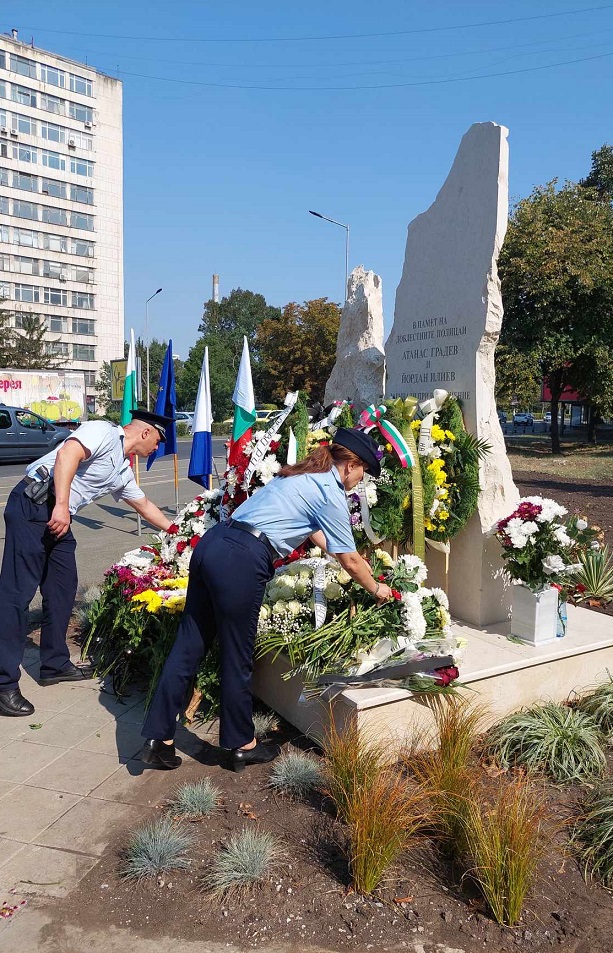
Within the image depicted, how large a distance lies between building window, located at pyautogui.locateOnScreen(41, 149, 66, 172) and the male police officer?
206 feet

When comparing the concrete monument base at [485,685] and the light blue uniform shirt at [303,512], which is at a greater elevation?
the light blue uniform shirt at [303,512]

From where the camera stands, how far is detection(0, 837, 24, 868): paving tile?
3.20m

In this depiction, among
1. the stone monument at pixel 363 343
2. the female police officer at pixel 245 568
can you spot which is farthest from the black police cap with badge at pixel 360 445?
the stone monument at pixel 363 343

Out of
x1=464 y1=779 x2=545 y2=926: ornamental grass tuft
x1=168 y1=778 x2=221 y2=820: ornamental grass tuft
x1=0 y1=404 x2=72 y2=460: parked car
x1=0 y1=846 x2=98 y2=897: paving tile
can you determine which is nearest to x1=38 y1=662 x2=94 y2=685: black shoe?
x1=168 y1=778 x2=221 y2=820: ornamental grass tuft

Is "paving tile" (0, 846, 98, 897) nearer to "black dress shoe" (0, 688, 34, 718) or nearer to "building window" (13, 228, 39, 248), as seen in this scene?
"black dress shoe" (0, 688, 34, 718)

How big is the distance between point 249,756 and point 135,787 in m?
0.59

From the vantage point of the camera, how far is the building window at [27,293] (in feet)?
195

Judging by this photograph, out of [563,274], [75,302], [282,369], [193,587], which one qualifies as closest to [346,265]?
[563,274]

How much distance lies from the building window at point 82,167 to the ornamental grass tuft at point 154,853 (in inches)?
2610

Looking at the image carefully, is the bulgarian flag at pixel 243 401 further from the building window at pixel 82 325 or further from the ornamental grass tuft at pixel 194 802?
the building window at pixel 82 325

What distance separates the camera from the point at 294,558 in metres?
5.08

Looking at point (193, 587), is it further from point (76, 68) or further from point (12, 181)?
point (76, 68)

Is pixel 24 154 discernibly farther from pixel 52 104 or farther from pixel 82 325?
pixel 82 325

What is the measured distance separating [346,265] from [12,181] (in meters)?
40.7
